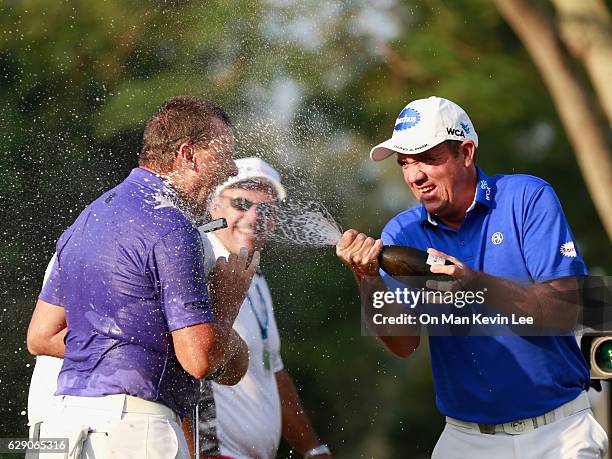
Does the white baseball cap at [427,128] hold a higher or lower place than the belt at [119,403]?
higher

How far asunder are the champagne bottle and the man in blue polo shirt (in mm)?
46

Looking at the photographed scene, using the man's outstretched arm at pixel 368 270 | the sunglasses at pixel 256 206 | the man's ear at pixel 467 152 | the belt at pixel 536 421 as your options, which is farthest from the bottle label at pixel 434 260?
the sunglasses at pixel 256 206

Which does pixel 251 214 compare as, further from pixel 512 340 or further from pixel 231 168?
pixel 512 340

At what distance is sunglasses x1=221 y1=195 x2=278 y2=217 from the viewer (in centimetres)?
613

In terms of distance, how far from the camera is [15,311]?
6.82 m

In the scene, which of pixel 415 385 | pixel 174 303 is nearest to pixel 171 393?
pixel 174 303

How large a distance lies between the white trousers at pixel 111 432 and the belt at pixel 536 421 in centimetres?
136

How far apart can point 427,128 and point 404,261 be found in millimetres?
676

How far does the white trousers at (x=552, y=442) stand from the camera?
484 cm

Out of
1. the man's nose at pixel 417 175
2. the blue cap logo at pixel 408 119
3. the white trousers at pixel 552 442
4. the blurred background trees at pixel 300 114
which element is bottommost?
the white trousers at pixel 552 442

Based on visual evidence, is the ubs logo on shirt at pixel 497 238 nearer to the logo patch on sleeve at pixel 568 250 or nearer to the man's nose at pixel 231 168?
the logo patch on sleeve at pixel 568 250

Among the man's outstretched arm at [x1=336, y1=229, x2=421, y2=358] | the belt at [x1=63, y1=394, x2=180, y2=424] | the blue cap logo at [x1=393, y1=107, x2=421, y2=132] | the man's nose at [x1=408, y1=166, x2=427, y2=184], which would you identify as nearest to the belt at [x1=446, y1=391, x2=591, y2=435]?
the man's outstretched arm at [x1=336, y1=229, x2=421, y2=358]

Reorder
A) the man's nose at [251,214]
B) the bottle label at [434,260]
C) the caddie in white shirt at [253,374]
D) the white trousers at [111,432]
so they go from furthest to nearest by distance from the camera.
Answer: the man's nose at [251,214], the caddie in white shirt at [253,374], the bottle label at [434,260], the white trousers at [111,432]

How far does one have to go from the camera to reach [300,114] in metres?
9.95
